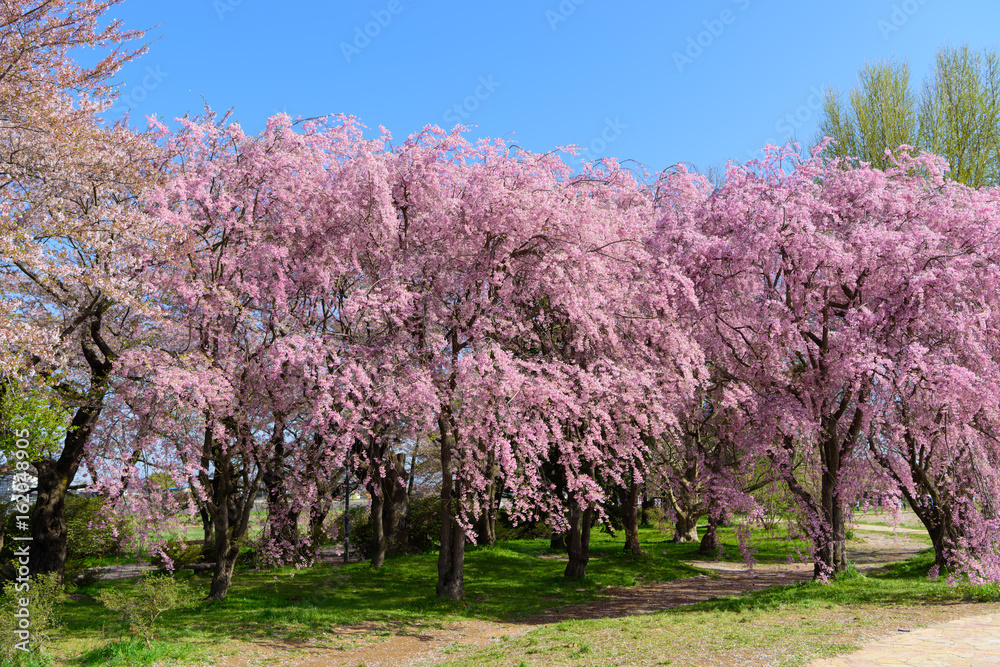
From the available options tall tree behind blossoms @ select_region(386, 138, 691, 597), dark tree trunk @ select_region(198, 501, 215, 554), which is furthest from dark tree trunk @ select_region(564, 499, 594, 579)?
dark tree trunk @ select_region(198, 501, 215, 554)

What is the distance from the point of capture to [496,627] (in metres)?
15.3

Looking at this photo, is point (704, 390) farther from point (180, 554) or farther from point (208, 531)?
point (208, 531)

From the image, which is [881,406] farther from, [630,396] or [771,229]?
[630,396]

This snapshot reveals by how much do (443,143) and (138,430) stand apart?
32.3 ft

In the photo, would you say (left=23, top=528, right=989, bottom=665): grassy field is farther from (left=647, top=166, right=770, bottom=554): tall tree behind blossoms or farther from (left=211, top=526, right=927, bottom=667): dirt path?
(left=647, top=166, right=770, bottom=554): tall tree behind blossoms

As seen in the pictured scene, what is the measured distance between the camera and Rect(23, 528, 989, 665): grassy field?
1190 cm

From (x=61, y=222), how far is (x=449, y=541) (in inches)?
454

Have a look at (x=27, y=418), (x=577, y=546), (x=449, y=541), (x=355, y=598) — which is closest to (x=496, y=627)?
(x=449, y=541)

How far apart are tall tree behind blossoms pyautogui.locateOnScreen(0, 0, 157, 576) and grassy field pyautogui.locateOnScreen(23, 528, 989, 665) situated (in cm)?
505

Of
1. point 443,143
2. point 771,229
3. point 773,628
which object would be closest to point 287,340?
point 443,143

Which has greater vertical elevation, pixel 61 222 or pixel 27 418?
pixel 61 222

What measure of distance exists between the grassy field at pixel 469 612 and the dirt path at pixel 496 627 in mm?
401

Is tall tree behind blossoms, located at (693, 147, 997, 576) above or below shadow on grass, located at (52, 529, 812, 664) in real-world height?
above

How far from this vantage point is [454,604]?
55.4 feet
